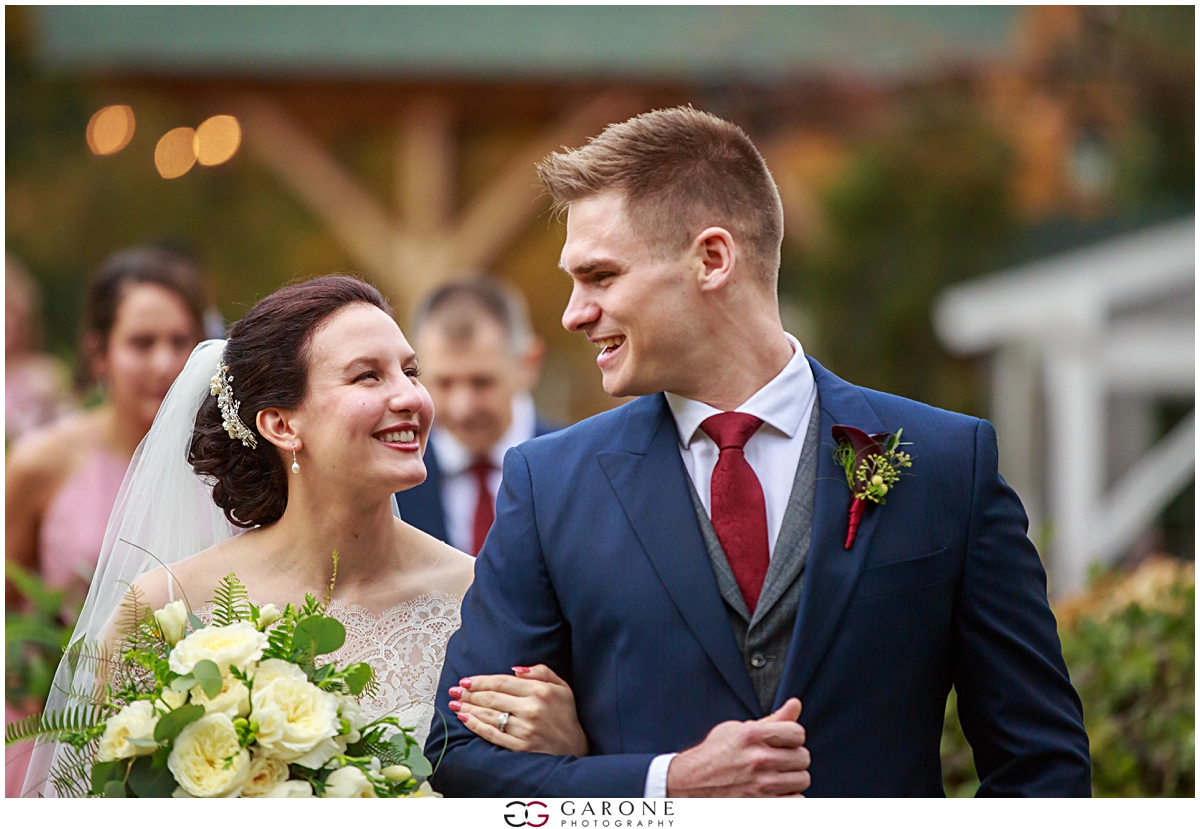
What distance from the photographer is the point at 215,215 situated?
48.3 feet

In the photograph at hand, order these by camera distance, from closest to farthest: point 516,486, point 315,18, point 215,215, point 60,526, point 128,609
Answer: point 516,486
point 128,609
point 60,526
point 315,18
point 215,215

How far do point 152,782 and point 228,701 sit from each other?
0.22 meters

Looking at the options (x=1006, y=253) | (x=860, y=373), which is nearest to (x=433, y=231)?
(x=860, y=373)

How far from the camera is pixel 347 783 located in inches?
95.3

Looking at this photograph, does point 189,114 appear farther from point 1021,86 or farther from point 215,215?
point 1021,86

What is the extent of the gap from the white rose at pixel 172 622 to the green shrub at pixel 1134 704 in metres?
2.60

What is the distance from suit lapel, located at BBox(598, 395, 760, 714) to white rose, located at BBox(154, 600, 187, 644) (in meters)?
0.91

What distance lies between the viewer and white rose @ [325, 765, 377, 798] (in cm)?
242

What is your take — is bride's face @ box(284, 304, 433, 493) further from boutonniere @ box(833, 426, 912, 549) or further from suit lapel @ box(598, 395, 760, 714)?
boutonniere @ box(833, 426, 912, 549)

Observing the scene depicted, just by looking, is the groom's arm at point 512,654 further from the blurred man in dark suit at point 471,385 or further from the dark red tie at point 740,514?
the blurred man in dark suit at point 471,385

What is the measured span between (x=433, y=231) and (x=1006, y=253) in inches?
238

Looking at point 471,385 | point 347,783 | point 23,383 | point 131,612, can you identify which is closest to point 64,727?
point 131,612

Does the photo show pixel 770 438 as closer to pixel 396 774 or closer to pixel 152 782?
pixel 396 774
